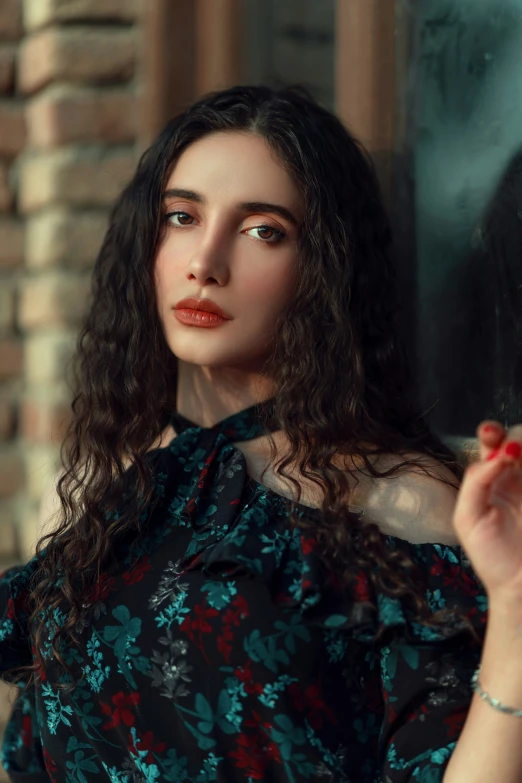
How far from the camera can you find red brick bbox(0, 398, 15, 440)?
246 cm

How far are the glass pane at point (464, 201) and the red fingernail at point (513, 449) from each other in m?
0.37

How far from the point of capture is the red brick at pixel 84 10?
7.59ft

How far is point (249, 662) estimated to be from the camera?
1605 mm

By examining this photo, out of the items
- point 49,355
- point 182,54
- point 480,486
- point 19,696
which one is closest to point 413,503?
point 480,486

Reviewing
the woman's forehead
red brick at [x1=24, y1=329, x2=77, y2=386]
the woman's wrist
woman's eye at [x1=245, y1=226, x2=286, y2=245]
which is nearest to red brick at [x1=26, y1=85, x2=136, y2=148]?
red brick at [x1=24, y1=329, x2=77, y2=386]

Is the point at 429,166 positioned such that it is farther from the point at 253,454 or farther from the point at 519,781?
the point at 519,781

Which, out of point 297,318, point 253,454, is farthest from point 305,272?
point 253,454

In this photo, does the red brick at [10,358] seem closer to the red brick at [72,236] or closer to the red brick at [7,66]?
the red brick at [72,236]

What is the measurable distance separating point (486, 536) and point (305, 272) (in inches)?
25.3

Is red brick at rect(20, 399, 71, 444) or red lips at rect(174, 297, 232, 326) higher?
red lips at rect(174, 297, 232, 326)

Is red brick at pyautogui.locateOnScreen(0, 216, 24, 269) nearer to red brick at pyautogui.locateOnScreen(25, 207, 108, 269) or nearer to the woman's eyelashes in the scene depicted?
red brick at pyautogui.locateOnScreen(25, 207, 108, 269)

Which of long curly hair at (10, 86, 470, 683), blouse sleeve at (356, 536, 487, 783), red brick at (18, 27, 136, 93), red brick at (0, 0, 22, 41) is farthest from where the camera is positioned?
red brick at (0, 0, 22, 41)

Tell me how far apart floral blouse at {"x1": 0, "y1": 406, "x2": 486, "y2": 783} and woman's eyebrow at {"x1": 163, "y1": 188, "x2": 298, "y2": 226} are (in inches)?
16.4

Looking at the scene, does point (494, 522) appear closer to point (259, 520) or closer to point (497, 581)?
point (497, 581)
